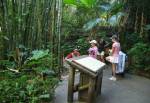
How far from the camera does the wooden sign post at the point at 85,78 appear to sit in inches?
201

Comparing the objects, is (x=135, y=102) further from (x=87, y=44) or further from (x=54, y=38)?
(x=87, y=44)

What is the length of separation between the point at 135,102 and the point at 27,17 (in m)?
3.24

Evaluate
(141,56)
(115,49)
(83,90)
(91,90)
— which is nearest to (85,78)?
(83,90)

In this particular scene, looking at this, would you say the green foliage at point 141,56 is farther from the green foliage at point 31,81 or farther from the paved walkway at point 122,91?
the green foliage at point 31,81

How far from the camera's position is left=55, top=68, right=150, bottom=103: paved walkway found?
5.81 m

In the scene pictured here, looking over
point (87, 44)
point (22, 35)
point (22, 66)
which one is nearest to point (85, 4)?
point (87, 44)

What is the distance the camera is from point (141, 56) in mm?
8172

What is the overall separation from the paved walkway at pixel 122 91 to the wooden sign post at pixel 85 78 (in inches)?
11.8

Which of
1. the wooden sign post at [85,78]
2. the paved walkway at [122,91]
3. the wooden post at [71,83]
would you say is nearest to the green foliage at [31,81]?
the paved walkway at [122,91]

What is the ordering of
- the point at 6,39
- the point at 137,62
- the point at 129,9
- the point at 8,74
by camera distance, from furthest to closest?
1. the point at 129,9
2. the point at 137,62
3. the point at 6,39
4. the point at 8,74

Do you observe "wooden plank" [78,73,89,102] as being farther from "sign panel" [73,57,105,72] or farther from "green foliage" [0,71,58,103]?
"green foliage" [0,71,58,103]

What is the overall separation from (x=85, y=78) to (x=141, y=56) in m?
3.28

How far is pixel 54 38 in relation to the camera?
22.6ft

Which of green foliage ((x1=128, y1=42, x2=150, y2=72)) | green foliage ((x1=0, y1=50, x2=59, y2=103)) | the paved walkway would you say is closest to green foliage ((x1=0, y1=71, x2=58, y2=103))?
green foliage ((x1=0, y1=50, x2=59, y2=103))
